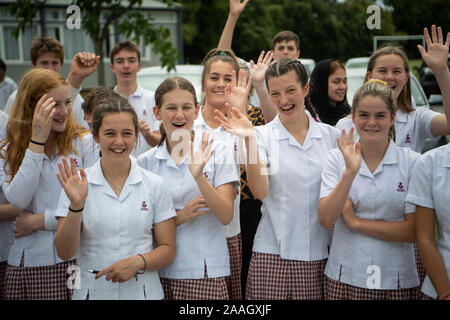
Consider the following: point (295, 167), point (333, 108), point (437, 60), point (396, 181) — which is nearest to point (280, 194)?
point (295, 167)

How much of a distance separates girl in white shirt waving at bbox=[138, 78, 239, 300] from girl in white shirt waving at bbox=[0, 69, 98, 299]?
19.6 inches

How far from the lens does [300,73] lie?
2582mm

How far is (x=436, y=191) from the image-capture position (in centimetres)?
216

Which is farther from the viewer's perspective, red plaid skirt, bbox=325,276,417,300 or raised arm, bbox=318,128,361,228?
red plaid skirt, bbox=325,276,417,300

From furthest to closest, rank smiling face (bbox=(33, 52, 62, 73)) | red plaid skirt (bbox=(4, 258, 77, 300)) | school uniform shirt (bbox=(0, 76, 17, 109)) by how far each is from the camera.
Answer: school uniform shirt (bbox=(0, 76, 17, 109))
smiling face (bbox=(33, 52, 62, 73))
red plaid skirt (bbox=(4, 258, 77, 300))

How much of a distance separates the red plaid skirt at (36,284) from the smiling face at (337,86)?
7.53ft

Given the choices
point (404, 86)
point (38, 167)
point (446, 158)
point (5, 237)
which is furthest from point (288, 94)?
point (5, 237)

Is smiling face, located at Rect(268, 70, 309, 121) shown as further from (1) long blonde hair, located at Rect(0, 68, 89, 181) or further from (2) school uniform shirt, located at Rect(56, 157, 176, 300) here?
(1) long blonde hair, located at Rect(0, 68, 89, 181)

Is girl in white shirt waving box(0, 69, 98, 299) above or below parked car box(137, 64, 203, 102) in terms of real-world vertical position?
below

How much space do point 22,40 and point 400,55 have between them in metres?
15.9

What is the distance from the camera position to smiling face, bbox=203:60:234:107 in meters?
2.99

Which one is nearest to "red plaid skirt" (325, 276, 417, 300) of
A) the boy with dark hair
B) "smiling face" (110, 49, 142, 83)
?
the boy with dark hair

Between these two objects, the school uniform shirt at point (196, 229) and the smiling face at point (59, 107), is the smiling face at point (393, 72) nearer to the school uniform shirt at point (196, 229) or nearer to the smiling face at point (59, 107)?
the school uniform shirt at point (196, 229)

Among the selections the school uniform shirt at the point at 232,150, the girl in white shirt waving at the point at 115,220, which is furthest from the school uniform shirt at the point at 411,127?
the girl in white shirt waving at the point at 115,220
